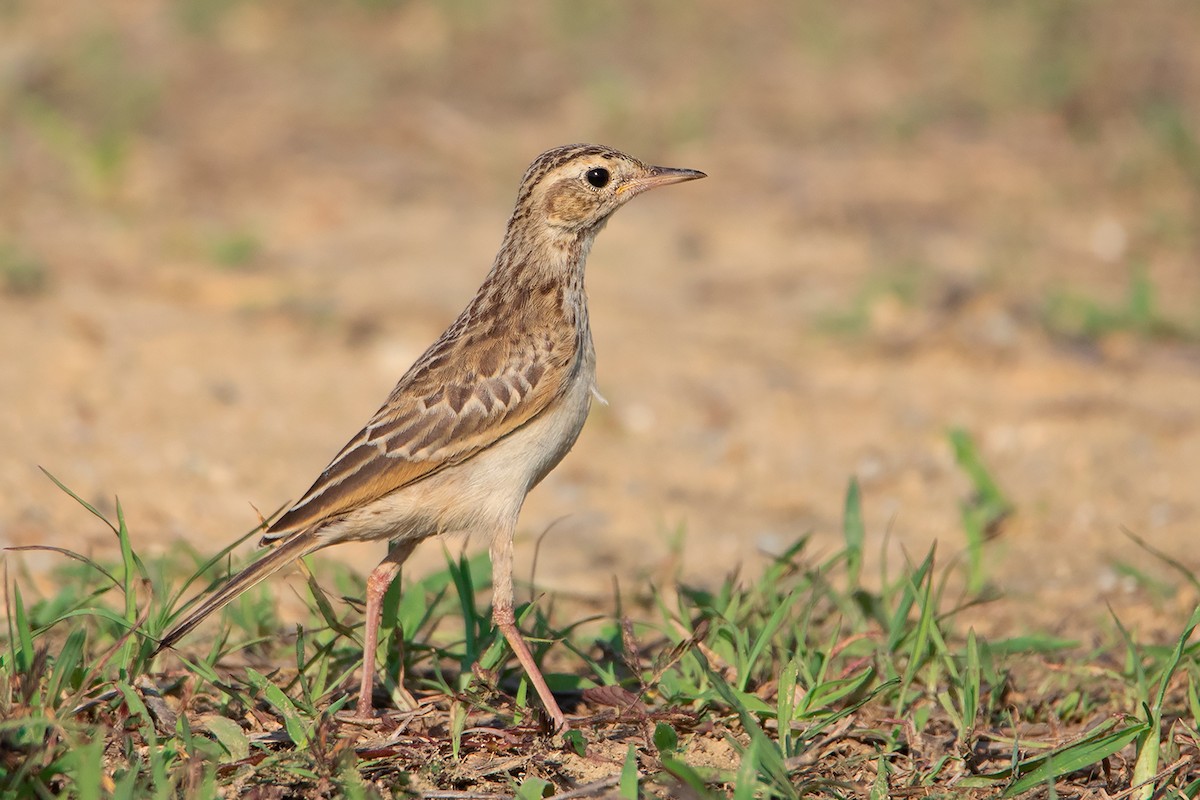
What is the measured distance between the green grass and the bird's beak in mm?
1464

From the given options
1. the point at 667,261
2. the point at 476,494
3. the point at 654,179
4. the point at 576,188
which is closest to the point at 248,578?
the point at 476,494

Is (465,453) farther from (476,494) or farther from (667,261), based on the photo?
(667,261)

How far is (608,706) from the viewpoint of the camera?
14.8 ft

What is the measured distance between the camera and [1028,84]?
1236 cm

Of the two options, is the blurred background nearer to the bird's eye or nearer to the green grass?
the green grass

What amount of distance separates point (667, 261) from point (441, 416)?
5806 mm

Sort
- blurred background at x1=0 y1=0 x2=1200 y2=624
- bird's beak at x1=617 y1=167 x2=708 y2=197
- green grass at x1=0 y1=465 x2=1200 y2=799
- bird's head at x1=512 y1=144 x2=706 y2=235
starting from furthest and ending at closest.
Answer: blurred background at x1=0 y1=0 x2=1200 y2=624 < bird's beak at x1=617 y1=167 x2=708 y2=197 < bird's head at x1=512 y1=144 x2=706 y2=235 < green grass at x1=0 y1=465 x2=1200 y2=799

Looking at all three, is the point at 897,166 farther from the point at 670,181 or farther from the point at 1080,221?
the point at 670,181

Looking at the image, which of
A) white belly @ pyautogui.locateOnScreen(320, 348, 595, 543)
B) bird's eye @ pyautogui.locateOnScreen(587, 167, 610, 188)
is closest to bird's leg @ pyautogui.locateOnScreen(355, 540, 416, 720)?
white belly @ pyautogui.locateOnScreen(320, 348, 595, 543)

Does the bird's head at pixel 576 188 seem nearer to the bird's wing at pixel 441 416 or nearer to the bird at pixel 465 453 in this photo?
the bird at pixel 465 453

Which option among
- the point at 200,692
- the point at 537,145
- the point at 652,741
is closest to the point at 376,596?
the point at 200,692

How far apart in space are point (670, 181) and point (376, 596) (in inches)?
75.5

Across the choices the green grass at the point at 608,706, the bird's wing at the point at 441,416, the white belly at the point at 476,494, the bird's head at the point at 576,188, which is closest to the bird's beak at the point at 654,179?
the bird's head at the point at 576,188

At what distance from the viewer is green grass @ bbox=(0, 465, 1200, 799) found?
150 inches
